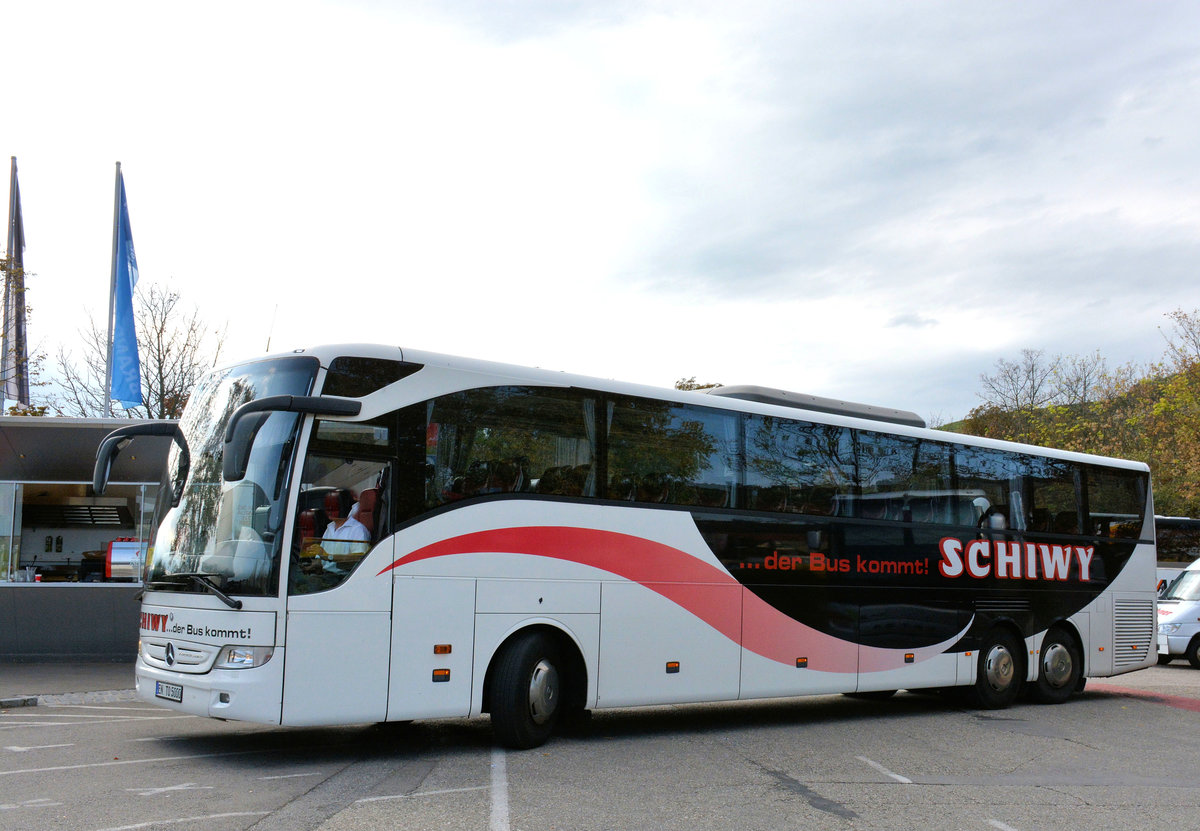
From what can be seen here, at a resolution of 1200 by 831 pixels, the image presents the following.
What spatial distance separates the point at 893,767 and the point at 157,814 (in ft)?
19.8

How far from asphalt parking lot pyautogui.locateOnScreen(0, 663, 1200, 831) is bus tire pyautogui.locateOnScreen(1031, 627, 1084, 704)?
6.56 ft

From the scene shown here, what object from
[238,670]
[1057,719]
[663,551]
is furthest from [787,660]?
[238,670]

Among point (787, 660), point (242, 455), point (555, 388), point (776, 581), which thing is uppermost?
point (555, 388)

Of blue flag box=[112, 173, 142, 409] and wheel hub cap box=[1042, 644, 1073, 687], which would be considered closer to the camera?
wheel hub cap box=[1042, 644, 1073, 687]

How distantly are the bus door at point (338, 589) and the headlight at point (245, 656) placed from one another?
0.51 ft

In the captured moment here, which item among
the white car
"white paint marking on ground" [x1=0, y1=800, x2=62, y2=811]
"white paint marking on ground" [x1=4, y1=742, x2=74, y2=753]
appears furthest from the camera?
the white car

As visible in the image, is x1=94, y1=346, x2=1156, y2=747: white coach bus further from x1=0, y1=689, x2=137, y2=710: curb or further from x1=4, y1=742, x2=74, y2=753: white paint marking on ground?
x1=0, y1=689, x2=137, y2=710: curb

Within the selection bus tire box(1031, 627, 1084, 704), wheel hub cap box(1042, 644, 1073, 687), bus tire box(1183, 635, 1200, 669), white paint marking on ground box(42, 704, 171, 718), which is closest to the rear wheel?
bus tire box(1031, 627, 1084, 704)

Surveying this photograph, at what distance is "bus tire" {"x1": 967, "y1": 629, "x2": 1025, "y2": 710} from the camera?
14117 mm

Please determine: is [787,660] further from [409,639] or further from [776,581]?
[409,639]

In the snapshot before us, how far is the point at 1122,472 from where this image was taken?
16.3m

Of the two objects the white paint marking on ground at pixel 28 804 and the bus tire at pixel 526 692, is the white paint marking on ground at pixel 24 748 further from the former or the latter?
the bus tire at pixel 526 692

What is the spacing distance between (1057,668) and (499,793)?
1047 cm

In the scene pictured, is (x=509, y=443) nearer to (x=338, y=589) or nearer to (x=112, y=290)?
(x=338, y=589)
